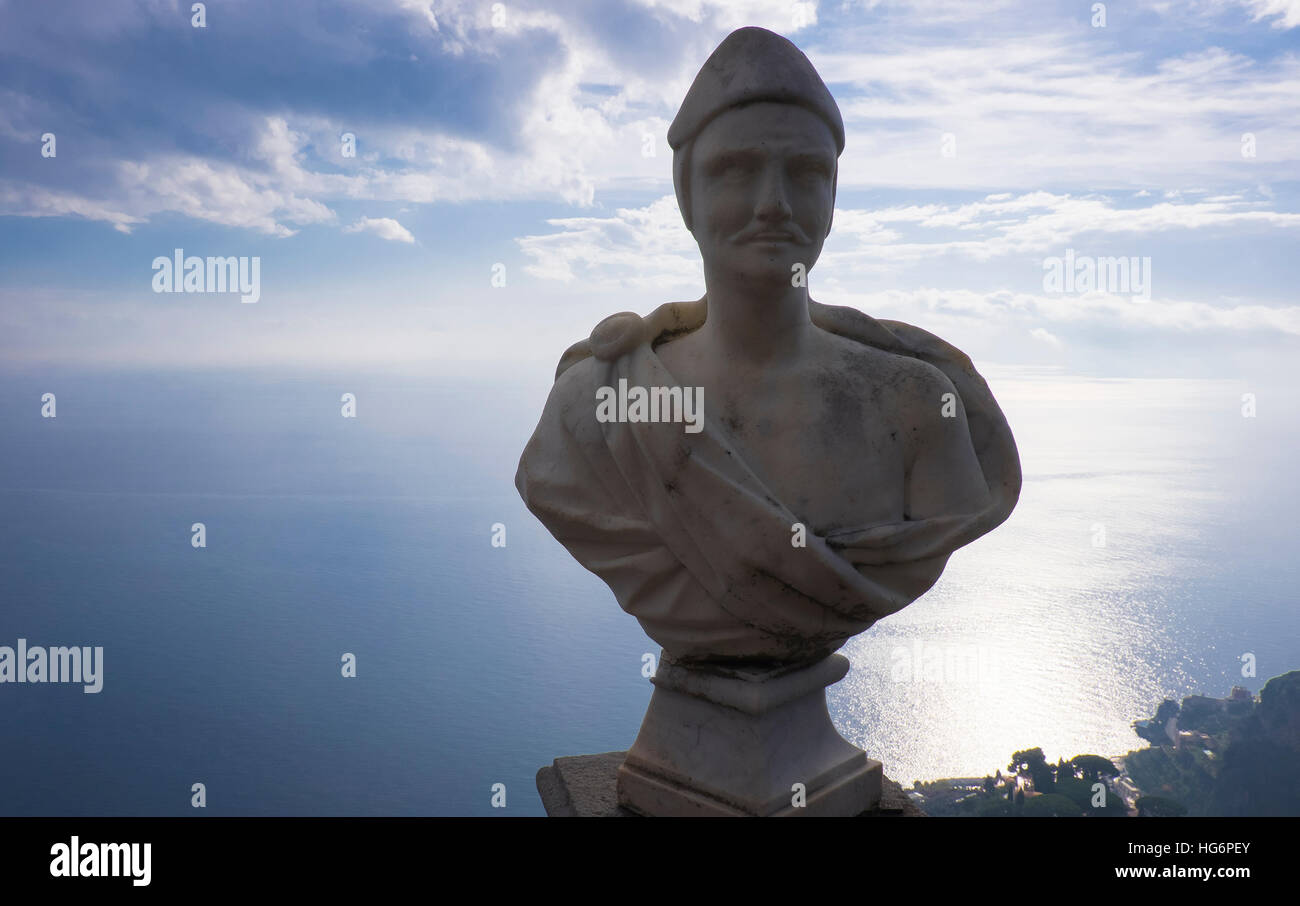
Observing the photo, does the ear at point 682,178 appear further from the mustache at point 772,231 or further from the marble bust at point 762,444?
the mustache at point 772,231

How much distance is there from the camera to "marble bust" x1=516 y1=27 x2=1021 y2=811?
9.88ft

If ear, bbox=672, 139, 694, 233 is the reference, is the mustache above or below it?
below

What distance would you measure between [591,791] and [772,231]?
2.30 meters

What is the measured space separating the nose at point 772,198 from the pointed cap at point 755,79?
0.25 meters

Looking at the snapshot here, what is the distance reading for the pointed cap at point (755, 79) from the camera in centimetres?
299

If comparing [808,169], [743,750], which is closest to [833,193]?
[808,169]

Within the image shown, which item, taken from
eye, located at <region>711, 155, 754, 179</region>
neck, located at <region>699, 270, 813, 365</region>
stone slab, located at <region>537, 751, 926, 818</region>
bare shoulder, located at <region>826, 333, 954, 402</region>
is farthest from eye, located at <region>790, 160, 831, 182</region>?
stone slab, located at <region>537, 751, 926, 818</region>

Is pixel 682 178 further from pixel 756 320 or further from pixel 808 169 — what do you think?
pixel 756 320

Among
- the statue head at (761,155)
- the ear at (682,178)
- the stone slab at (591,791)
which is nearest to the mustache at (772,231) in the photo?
the statue head at (761,155)

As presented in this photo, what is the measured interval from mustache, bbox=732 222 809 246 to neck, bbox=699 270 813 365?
151 mm

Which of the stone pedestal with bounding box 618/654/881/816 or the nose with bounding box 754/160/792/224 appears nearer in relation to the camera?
the nose with bounding box 754/160/792/224

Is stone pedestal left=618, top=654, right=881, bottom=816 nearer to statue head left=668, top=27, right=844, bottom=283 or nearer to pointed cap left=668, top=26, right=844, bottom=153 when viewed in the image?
statue head left=668, top=27, right=844, bottom=283
